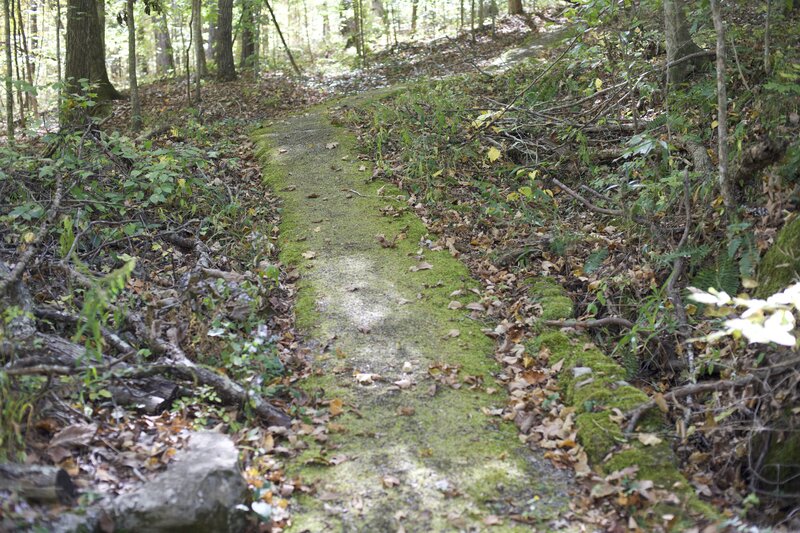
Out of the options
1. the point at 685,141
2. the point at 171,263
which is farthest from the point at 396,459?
the point at 685,141

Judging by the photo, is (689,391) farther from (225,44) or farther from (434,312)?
(225,44)

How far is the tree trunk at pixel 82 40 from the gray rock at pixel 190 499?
32.9 feet

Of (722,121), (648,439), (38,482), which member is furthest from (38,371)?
(722,121)

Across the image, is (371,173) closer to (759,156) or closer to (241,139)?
(241,139)

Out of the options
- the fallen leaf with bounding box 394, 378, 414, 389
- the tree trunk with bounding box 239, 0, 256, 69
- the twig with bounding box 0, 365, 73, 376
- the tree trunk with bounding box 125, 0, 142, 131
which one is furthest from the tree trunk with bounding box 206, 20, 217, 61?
the twig with bounding box 0, 365, 73, 376

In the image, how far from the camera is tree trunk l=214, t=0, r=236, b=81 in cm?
1523

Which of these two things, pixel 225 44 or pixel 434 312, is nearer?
pixel 434 312

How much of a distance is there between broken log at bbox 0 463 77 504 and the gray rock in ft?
0.84

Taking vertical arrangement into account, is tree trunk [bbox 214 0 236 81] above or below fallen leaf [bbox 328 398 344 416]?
above

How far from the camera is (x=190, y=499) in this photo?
Result: 10.7 ft

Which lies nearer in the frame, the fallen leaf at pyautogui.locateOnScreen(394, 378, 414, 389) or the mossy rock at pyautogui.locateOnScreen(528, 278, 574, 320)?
the fallen leaf at pyautogui.locateOnScreen(394, 378, 414, 389)

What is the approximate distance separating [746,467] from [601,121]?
5654 millimetres

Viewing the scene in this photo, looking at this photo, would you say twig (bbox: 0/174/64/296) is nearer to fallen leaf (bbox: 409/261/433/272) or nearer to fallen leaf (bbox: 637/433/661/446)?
fallen leaf (bbox: 409/261/433/272)

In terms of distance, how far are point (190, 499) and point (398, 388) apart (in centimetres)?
197
